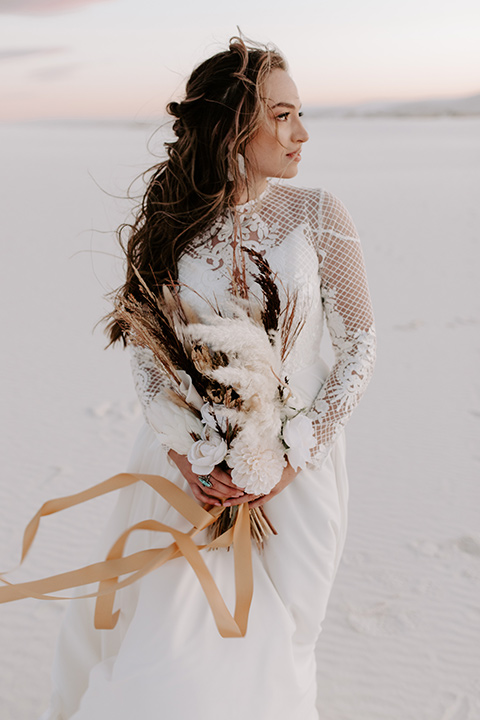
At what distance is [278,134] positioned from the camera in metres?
2.40

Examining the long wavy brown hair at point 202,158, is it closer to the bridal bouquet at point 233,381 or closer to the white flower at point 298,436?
the bridal bouquet at point 233,381

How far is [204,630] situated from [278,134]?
1606mm

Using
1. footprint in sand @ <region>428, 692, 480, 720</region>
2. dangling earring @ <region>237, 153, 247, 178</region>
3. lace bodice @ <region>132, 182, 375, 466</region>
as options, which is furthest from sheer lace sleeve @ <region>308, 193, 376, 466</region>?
footprint in sand @ <region>428, 692, 480, 720</region>

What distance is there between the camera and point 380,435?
5.66m

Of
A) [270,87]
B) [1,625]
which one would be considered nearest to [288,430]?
[270,87]

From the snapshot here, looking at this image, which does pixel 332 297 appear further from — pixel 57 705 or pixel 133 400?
pixel 133 400

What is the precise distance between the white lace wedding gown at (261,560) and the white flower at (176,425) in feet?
1.17

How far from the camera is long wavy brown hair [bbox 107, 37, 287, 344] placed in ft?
7.78

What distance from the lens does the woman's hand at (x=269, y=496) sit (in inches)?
85.0

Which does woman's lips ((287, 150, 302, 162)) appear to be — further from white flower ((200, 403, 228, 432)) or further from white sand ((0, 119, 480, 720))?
white flower ((200, 403, 228, 432))

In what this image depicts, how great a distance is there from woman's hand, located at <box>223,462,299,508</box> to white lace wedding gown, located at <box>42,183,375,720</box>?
0.19 meters

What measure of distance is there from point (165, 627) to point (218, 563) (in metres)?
0.26

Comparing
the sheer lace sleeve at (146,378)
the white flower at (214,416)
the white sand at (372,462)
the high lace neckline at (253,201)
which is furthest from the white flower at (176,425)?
A: the white sand at (372,462)

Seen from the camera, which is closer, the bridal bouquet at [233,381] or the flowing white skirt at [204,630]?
the bridal bouquet at [233,381]
